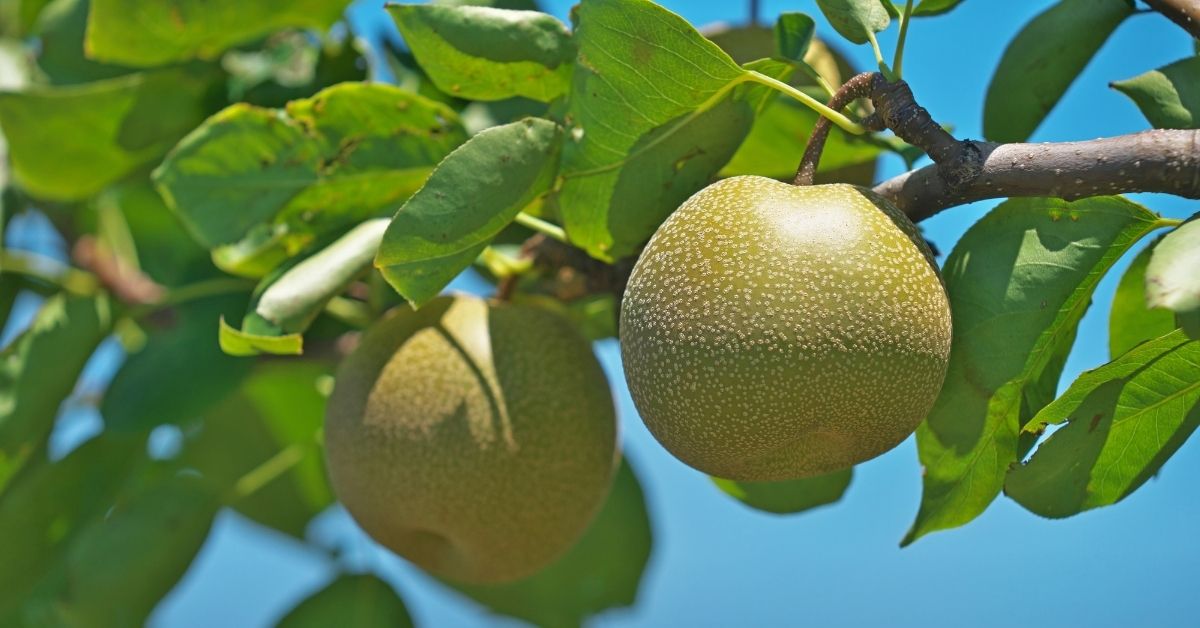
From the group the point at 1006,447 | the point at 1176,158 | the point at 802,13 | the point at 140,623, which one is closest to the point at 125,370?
the point at 140,623

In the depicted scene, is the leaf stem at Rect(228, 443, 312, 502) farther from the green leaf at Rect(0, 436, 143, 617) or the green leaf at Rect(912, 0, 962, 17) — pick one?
the green leaf at Rect(912, 0, 962, 17)

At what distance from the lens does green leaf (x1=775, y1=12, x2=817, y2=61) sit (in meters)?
1.08

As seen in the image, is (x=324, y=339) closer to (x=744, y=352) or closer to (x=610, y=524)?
(x=610, y=524)

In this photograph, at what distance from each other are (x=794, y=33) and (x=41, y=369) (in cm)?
102

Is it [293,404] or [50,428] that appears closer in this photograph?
[50,428]

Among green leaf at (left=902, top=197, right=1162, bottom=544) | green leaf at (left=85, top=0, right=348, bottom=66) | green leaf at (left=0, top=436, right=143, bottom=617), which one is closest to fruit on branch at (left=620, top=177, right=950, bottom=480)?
green leaf at (left=902, top=197, right=1162, bottom=544)

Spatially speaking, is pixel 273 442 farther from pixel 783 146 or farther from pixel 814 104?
pixel 814 104

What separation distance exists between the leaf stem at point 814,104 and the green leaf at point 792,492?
46 cm

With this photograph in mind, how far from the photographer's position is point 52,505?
1735mm

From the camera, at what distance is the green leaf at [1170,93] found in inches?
40.1

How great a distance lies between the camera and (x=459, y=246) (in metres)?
1.01

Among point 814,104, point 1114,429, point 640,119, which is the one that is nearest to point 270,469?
point 640,119

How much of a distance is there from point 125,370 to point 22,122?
0.36m

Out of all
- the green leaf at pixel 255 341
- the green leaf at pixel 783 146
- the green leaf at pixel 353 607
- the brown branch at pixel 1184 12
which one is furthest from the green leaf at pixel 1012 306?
the green leaf at pixel 353 607
